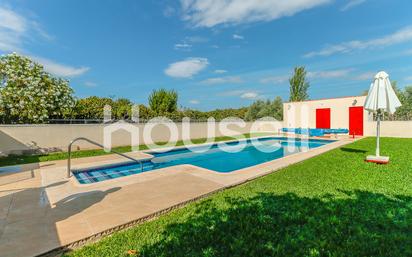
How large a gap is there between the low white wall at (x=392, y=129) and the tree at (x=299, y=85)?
9.24 meters

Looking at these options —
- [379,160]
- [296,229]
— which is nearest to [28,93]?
[296,229]

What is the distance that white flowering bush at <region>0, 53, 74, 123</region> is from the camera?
35.6 feet

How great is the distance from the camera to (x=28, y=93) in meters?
11.5

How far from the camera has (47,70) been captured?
44.7ft

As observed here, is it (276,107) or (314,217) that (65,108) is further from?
(276,107)

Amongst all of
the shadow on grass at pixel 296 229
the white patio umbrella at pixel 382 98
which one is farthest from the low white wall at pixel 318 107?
the shadow on grass at pixel 296 229

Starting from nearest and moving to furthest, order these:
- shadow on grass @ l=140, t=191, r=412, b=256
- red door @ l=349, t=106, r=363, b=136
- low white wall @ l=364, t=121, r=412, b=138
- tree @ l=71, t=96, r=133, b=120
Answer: shadow on grass @ l=140, t=191, r=412, b=256 → low white wall @ l=364, t=121, r=412, b=138 → tree @ l=71, t=96, r=133, b=120 → red door @ l=349, t=106, r=363, b=136

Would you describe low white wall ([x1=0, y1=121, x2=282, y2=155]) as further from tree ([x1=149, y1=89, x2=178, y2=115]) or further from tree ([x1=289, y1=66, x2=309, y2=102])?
tree ([x1=289, y1=66, x2=309, y2=102])

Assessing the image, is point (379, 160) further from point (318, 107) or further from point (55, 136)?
point (318, 107)

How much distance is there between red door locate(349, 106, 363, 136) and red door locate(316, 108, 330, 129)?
1.86 meters

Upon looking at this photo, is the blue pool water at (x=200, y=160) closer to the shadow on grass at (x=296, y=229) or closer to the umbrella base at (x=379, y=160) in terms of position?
the umbrella base at (x=379, y=160)

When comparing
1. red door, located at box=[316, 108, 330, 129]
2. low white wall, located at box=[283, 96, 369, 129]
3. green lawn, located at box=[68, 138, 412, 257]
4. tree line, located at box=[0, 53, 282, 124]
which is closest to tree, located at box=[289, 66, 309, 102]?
low white wall, located at box=[283, 96, 369, 129]

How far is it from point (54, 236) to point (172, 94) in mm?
26340

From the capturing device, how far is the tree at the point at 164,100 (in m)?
28.1
